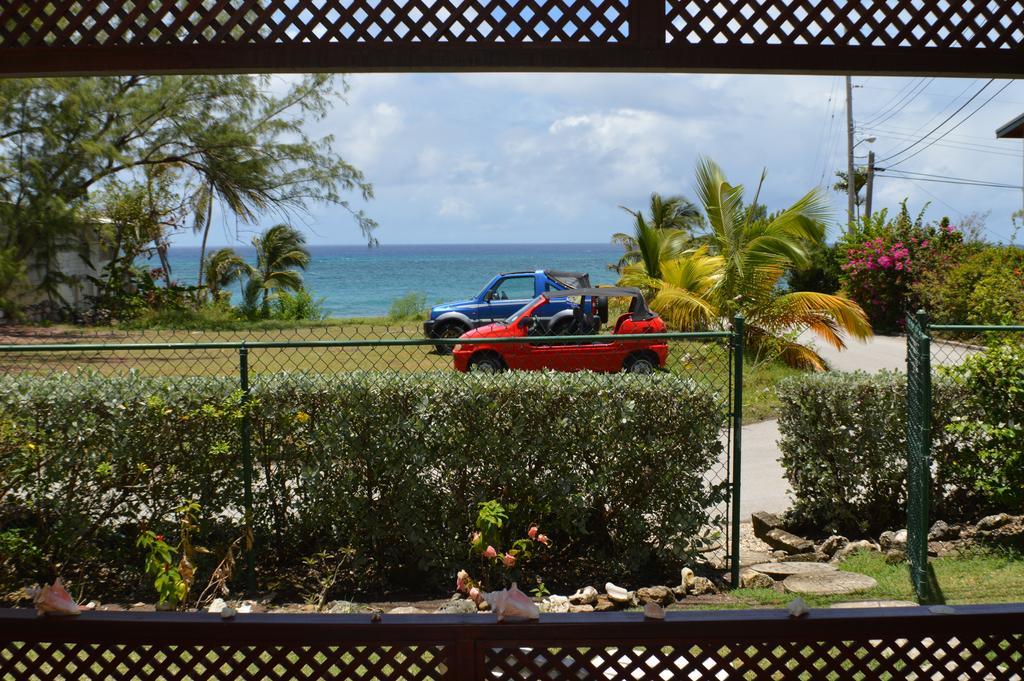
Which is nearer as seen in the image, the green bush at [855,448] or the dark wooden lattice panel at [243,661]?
the dark wooden lattice panel at [243,661]

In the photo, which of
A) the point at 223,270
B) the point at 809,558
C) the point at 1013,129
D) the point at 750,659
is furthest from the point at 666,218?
the point at 750,659

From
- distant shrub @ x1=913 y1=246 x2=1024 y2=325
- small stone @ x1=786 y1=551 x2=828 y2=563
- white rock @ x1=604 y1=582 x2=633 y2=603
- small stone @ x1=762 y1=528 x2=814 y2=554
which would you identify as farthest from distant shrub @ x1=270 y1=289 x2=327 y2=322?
white rock @ x1=604 y1=582 x2=633 y2=603

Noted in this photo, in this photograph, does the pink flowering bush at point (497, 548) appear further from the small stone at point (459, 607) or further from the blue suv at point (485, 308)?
the blue suv at point (485, 308)

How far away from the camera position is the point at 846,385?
21.9ft

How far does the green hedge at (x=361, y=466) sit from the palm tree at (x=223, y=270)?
20.7 metres

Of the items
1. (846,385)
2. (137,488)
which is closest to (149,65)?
(137,488)

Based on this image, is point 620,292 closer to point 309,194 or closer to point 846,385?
A: point 846,385

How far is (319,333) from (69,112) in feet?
25.2

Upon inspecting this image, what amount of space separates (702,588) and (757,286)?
10.5m

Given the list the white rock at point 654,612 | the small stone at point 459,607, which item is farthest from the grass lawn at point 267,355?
the white rock at point 654,612

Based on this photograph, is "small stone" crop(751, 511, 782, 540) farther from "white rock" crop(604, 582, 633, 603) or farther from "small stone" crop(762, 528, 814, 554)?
"white rock" crop(604, 582, 633, 603)

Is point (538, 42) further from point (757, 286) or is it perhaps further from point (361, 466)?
point (757, 286)

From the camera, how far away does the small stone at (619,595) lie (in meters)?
5.53

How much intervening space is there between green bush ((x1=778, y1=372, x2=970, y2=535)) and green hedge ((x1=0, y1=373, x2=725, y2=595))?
1.10m
